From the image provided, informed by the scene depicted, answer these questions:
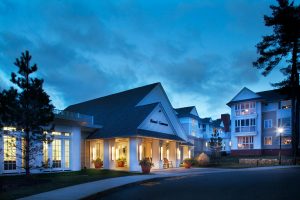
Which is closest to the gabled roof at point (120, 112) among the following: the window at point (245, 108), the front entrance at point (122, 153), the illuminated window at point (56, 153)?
the front entrance at point (122, 153)

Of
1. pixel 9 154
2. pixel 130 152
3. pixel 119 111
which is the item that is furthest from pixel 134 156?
pixel 9 154

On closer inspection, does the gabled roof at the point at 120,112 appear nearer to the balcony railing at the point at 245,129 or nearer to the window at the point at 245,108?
the window at the point at 245,108

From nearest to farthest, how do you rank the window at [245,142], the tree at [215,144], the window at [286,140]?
the window at [286,140] < the tree at [215,144] < the window at [245,142]

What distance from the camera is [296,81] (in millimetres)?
35062

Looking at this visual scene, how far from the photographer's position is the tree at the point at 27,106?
17359 millimetres

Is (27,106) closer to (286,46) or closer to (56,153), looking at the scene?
(56,153)

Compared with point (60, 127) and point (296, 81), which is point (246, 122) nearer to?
point (296, 81)

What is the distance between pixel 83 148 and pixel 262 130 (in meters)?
31.7

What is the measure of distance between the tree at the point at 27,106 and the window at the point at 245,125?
38.7 meters

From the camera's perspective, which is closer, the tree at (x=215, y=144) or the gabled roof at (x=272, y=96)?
the gabled roof at (x=272, y=96)

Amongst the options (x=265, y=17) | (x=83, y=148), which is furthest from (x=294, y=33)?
(x=83, y=148)

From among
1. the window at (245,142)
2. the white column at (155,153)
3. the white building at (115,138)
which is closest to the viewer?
the white building at (115,138)

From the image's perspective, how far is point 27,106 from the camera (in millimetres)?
17734

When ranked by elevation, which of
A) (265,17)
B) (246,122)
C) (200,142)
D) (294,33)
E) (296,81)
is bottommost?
(200,142)
